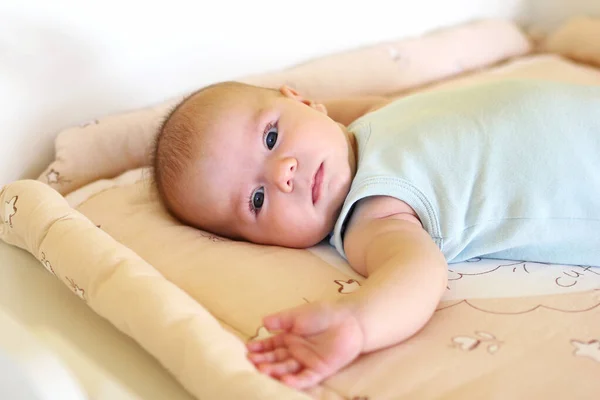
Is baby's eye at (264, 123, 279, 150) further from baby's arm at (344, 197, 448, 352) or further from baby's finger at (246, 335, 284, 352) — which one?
baby's finger at (246, 335, 284, 352)

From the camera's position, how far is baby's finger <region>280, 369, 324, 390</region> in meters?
0.66

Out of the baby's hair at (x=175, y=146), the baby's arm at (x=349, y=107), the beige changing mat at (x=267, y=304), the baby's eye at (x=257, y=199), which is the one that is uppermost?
the baby's hair at (x=175, y=146)

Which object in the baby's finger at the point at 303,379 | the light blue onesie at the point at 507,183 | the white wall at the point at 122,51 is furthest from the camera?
the white wall at the point at 122,51

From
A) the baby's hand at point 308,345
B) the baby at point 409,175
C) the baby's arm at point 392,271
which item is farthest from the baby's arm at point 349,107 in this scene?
the baby's hand at point 308,345

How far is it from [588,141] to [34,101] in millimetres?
864

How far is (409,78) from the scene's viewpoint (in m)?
1.58

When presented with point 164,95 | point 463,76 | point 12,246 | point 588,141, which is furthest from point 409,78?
point 12,246

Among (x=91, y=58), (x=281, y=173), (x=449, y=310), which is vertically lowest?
(x=449, y=310)

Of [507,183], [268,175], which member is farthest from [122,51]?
[507,183]

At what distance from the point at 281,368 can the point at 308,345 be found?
0.04 metres

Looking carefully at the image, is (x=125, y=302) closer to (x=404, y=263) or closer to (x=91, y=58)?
(x=404, y=263)

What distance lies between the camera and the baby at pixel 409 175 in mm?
903

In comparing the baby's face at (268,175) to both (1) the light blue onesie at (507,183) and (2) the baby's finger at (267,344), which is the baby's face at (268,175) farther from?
(2) the baby's finger at (267,344)

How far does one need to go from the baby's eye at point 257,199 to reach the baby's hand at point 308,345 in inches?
10.3
